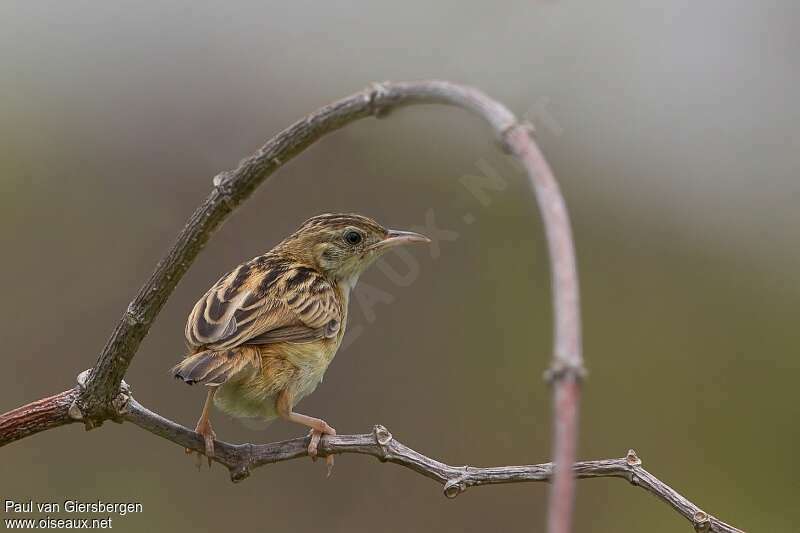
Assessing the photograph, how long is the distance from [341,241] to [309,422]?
153cm

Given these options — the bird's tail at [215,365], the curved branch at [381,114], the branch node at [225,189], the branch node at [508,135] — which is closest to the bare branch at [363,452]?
the curved branch at [381,114]

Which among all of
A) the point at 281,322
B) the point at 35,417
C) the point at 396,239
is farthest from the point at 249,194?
the point at 396,239

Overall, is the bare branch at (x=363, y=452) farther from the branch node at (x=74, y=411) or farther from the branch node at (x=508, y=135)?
the branch node at (x=508, y=135)

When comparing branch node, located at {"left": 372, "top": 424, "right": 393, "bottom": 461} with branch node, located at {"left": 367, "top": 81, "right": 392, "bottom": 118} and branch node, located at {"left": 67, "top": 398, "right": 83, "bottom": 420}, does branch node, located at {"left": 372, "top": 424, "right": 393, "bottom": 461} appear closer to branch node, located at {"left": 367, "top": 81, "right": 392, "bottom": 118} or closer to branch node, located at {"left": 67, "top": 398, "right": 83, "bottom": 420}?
branch node, located at {"left": 67, "top": 398, "right": 83, "bottom": 420}

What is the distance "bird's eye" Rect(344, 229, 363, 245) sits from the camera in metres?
5.88

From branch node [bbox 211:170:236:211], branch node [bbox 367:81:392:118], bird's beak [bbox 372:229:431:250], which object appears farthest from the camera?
bird's beak [bbox 372:229:431:250]

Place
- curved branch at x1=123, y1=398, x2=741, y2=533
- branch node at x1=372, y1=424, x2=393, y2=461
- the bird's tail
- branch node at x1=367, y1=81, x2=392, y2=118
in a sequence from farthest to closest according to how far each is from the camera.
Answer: the bird's tail, branch node at x1=372, y1=424, x2=393, y2=461, curved branch at x1=123, y1=398, x2=741, y2=533, branch node at x1=367, y1=81, x2=392, y2=118

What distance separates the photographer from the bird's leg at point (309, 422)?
13.7 ft

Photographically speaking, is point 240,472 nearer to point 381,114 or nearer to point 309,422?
point 309,422

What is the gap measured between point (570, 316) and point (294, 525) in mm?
6365

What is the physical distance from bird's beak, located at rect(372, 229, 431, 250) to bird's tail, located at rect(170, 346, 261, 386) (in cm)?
135

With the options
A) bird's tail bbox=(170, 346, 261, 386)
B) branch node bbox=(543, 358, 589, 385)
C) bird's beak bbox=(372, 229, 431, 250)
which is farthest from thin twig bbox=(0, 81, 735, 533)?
bird's beak bbox=(372, 229, 431, 250)

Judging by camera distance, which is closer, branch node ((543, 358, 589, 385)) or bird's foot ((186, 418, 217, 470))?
branch node ((543, 358, 589, 385))

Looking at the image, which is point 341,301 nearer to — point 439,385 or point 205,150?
point 439,385
